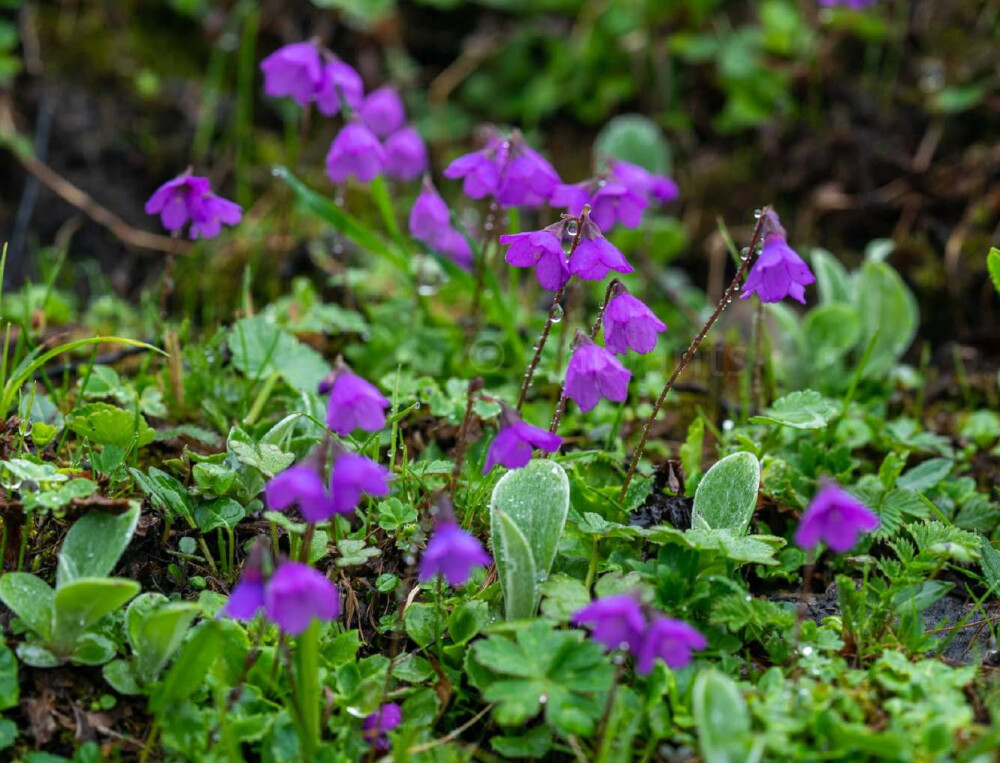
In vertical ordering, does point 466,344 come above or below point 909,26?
below

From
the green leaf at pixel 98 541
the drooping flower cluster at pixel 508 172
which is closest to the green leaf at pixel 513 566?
Result: the green leaf at pixel 98 541

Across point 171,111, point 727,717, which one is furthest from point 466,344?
point 171,111

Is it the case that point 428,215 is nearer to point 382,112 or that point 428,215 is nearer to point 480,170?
point 480,170

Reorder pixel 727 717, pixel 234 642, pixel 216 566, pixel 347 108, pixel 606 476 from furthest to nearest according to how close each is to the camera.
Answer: pixel 347 108 → pixel 606 476 → pixel 216 566 → pixel 234 642 → pixel 727 717

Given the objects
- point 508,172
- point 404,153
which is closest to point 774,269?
point 508,172

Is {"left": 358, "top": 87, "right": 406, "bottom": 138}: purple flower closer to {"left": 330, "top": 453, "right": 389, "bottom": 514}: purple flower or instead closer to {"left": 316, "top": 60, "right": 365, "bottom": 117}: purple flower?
{"left": 316, "top": 60, "right": 365, "bottom": 117}: purple flower

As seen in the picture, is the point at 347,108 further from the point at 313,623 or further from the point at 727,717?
the point at 727,717

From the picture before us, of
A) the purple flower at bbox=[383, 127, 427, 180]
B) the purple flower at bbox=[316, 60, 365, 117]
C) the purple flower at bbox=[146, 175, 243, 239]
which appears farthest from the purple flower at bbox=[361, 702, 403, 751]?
the purple flower at bbox=[383, 127, 427, 180]
